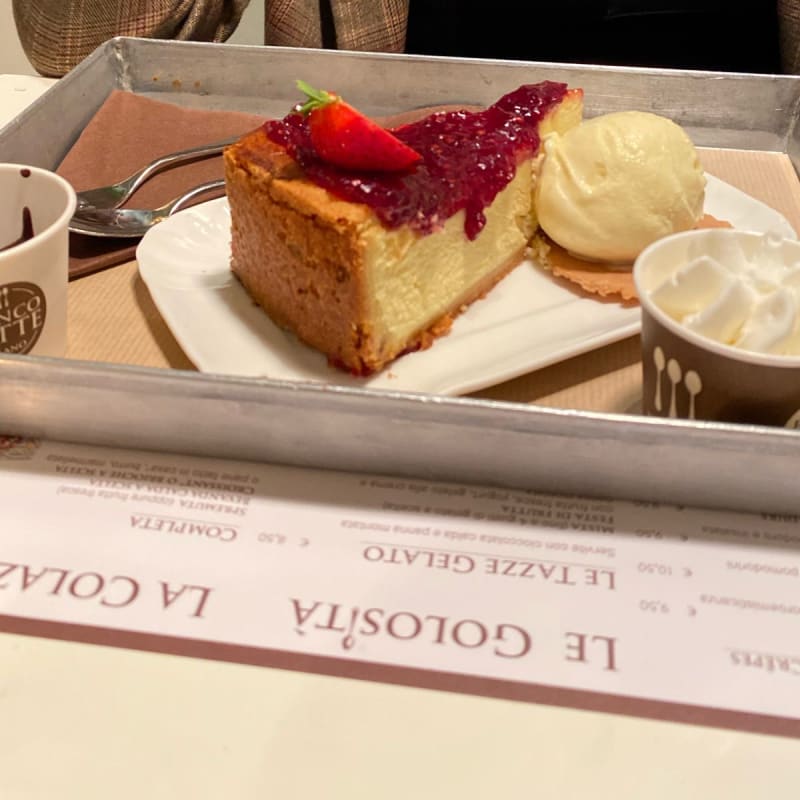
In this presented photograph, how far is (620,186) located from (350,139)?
0.41 m

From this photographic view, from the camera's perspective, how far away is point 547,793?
60 centimetres

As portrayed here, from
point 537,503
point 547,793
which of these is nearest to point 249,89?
point 537,503

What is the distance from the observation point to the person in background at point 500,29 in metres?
1.97

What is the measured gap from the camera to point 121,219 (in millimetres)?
1354

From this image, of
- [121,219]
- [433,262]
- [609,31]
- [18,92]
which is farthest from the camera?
[609,31]

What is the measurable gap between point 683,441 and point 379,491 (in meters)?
0.30

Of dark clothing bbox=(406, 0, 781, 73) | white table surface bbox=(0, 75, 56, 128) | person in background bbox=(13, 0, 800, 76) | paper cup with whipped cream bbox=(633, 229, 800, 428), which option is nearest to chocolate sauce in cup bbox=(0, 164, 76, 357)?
paper cup with whipped cream bbox=(633, 229, 800, 428)

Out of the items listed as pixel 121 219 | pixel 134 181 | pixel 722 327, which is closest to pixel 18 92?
pixel 134 181

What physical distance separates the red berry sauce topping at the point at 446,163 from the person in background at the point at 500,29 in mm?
924

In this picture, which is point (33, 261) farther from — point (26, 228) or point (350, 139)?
point (350, 139)

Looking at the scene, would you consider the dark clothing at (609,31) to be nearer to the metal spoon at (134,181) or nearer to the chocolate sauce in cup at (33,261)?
the metal spoon at (134,181)

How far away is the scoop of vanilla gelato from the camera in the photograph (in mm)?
1203

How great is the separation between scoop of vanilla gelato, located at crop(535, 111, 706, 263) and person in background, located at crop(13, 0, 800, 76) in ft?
3.49

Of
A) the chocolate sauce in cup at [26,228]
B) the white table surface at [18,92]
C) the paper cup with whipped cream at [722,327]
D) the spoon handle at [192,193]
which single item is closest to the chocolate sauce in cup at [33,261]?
the chocolate sauce in cup at [26,228]
